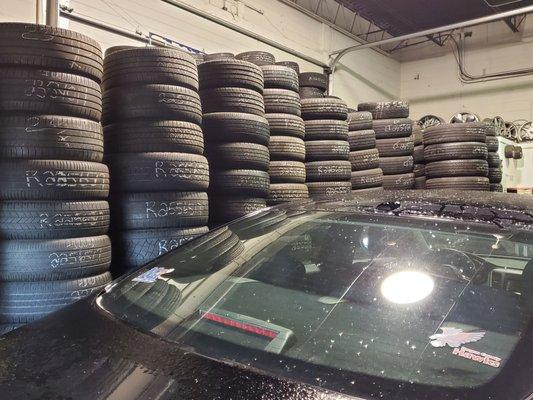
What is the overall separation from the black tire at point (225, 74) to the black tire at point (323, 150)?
4.07ft

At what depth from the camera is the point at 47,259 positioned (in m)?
2.50

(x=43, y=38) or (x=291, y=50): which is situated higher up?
(x=291, y=50)

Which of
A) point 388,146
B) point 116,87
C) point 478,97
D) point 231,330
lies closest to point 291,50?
point 388,146

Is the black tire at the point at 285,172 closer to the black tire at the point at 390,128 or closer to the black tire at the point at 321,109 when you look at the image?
the black tire at the point at 321,109

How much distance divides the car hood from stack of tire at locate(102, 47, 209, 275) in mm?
1689

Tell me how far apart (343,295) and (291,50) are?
30.6 ft

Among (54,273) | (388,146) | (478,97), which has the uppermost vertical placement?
(478,97)

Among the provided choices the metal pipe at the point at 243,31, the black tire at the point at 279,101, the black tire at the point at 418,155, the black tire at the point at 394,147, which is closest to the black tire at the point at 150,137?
the black tire at the point at 279,101

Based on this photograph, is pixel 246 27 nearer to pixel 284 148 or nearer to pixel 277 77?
pixel 277 77

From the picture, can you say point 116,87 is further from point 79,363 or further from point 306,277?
point 79,363

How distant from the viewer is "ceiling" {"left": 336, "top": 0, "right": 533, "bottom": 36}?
991 centimetres

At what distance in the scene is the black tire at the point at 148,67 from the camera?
3061mm

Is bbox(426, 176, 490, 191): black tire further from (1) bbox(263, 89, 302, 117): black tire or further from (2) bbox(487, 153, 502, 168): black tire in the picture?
(1) bbox(263, 89, 302, 117): black tire

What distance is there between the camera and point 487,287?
1.36 meters
